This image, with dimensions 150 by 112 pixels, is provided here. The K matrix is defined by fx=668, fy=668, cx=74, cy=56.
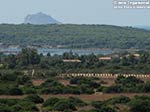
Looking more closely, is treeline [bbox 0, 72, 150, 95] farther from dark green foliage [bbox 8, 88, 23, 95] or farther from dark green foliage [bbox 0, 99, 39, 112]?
dark green foliage [bbox 0, 99, 39, 112]

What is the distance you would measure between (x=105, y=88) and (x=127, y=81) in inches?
341

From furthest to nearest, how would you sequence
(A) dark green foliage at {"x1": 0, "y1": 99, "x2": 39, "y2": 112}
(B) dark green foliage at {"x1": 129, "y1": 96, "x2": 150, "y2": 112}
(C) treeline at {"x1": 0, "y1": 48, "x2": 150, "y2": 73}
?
(C) treeline at {"x1": 0, "y1": 48, "x2": 150, "y2": 73} < (B) dark green foliage at {"x1": 129, "y1": 96, "x2": 150, "y2": 112} < (A) dark green foliage at {"x1": 0, "y1": 99, "x2": 39, "y2": 112}

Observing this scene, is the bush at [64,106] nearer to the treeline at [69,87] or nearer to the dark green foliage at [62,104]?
the dark green foliage at [62,104]

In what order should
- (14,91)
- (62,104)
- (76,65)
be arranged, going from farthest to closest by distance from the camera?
1. (76,65)
2. (14,91)
3. (62,104)

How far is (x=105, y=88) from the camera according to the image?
5603cm

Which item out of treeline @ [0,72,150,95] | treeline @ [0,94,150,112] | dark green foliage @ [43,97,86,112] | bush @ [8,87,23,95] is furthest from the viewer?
treeline @ [0,72,150,95]

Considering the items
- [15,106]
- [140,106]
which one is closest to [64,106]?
[15,106]

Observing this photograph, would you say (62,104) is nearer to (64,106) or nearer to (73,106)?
(64,106)

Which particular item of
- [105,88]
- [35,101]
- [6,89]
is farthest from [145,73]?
[35,101]

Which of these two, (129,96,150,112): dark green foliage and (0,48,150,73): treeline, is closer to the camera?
(129,96,150,112): dark green foliage

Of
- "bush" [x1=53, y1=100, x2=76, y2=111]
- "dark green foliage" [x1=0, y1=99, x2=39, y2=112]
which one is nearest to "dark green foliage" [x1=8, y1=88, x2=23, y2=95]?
"dark green foliage" [x1=0, y1=99, x2=39, y2=112]

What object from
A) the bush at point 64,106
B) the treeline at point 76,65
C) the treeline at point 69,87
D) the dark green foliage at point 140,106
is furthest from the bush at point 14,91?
the treeline at point 76,65

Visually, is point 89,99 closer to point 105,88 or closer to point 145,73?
point 105,88

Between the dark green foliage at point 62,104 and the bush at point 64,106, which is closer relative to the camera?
the bush at point 64,106
